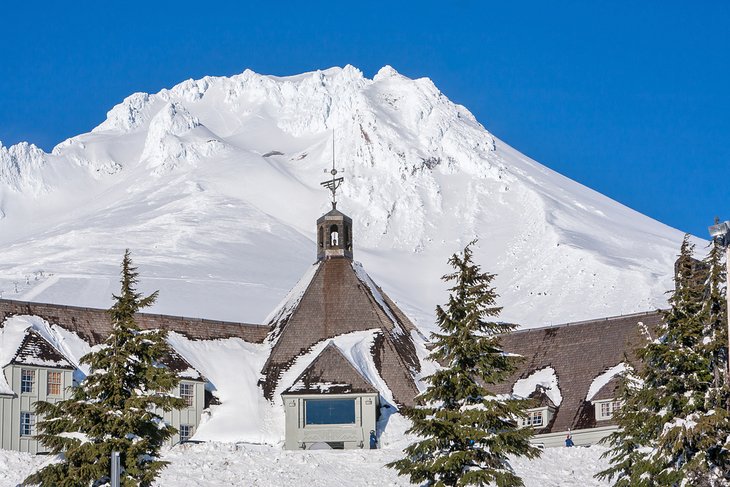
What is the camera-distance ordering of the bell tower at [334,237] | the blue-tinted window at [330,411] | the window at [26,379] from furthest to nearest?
the bell tower at [334,237] < the blue-tinted window at [330,411] < the window at [26,379]

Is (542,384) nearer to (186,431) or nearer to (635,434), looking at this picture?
(186,431)

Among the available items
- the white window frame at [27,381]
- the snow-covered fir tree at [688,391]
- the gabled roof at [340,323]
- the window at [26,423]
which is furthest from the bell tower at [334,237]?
the snow-covered fir tree at [688,391]

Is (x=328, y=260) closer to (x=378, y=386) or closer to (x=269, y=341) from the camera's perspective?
(x=269, y=341)

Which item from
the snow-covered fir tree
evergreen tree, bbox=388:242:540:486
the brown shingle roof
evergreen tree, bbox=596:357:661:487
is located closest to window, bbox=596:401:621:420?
the brown shingle roof

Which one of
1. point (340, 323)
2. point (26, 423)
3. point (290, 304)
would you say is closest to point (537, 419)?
point (340, 323)

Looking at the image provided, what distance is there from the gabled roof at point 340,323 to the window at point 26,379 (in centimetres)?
1109

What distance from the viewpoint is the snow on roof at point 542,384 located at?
63825 millimetres

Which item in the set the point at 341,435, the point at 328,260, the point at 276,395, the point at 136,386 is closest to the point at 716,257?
the point at 136,386

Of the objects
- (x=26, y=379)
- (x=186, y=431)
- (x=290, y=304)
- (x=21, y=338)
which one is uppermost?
(x=290, y=304)

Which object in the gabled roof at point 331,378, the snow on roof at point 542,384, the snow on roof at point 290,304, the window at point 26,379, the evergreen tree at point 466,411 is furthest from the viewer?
the snow on roof at point 290,304

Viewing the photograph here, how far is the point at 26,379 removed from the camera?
184 feet

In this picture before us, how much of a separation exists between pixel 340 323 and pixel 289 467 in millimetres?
15652

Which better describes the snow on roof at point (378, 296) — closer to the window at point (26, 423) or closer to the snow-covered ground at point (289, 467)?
the snow-covered ground at point (289, 467)

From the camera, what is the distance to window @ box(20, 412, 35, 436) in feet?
182
